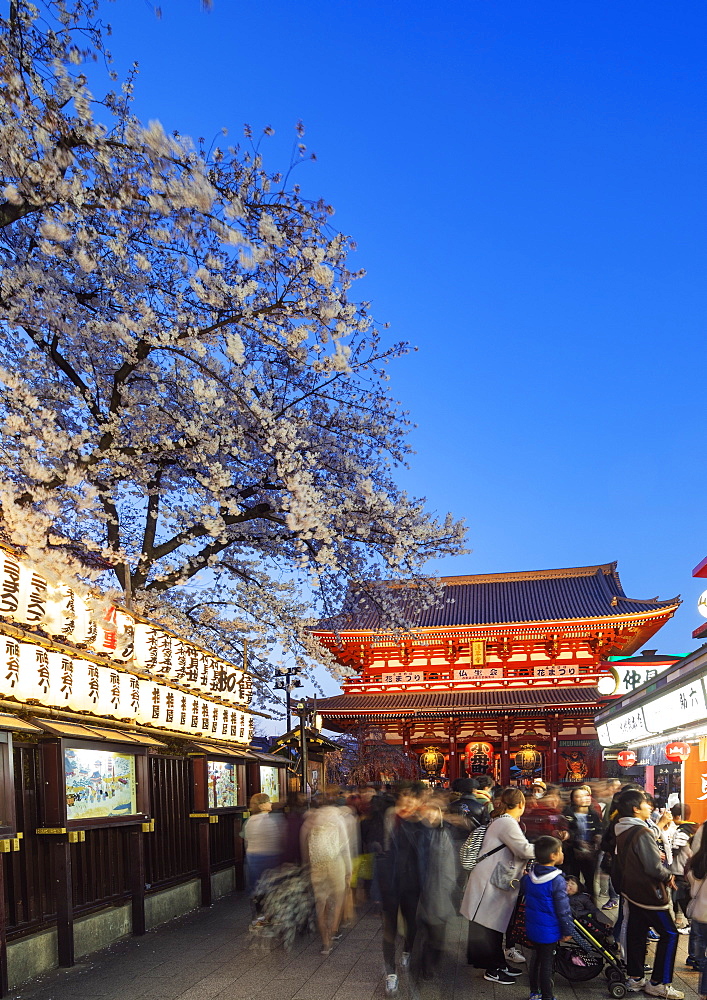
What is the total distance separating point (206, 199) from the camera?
26.3 ft

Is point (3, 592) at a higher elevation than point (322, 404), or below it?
below

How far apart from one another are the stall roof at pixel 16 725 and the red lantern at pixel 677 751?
8.28 meters

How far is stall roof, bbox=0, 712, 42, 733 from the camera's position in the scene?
7651 mm

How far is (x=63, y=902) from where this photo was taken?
8.44 m

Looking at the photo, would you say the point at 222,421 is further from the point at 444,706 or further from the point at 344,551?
the point at 444,706

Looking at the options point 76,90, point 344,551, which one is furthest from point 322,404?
point 76,90

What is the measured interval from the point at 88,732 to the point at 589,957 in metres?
5.47

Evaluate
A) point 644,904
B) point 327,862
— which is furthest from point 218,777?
point 644,904

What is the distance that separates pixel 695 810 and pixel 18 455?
32.0 ft

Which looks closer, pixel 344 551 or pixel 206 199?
pixel 206 199

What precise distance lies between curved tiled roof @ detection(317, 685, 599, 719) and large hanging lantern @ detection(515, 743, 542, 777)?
209 cm

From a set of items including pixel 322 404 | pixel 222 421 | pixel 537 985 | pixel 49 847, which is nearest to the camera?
pixel 537 985

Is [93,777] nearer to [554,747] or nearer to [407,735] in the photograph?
[407,735]

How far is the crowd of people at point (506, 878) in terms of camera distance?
6840 mm
